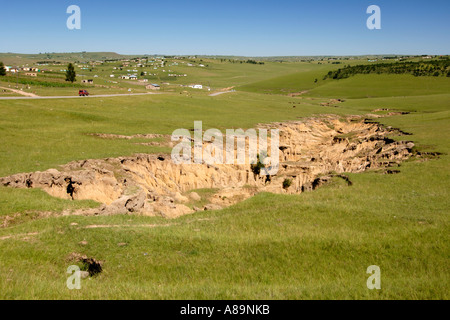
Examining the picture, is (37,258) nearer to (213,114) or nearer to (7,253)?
(7,253)

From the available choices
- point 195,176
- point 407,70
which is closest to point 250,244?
point 195,176

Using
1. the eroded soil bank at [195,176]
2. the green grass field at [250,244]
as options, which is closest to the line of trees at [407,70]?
the eroded soil bank at [195,176]

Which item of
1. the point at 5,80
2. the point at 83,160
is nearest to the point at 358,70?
the point at 5,80

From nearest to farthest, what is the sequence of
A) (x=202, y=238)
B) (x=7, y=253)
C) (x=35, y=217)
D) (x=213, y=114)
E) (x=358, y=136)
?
(x=7, y=253) < (x=202, y=238) < (x=35, y=217) < (x=358, y=136) < (x=213, y=114)

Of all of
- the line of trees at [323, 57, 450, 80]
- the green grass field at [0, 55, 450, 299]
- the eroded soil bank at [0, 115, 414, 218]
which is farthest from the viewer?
the line of trees at [323, 57, 450, 80]

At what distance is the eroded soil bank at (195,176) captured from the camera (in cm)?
2272

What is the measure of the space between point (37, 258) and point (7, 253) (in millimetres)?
1175

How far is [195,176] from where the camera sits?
33.3 metres

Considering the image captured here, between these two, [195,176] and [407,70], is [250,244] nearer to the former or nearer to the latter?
[195,176]

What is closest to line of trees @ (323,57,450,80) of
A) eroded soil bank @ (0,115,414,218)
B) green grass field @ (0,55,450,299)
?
eroded soil bank @ (0,115,414,218)

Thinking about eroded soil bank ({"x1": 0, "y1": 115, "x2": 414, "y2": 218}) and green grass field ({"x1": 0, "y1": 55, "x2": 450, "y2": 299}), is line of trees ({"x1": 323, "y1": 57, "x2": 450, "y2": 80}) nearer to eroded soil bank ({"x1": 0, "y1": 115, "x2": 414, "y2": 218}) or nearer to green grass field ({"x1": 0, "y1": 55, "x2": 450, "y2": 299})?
eroded soil bank ({"x1": 0, "y1": 115, "x2": 414, "y2": 218})

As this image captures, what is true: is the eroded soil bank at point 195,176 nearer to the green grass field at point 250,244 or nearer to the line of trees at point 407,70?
the green grass field at point 250,244

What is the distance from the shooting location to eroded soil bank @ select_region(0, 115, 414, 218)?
22.7 metres

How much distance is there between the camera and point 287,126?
5669cm
